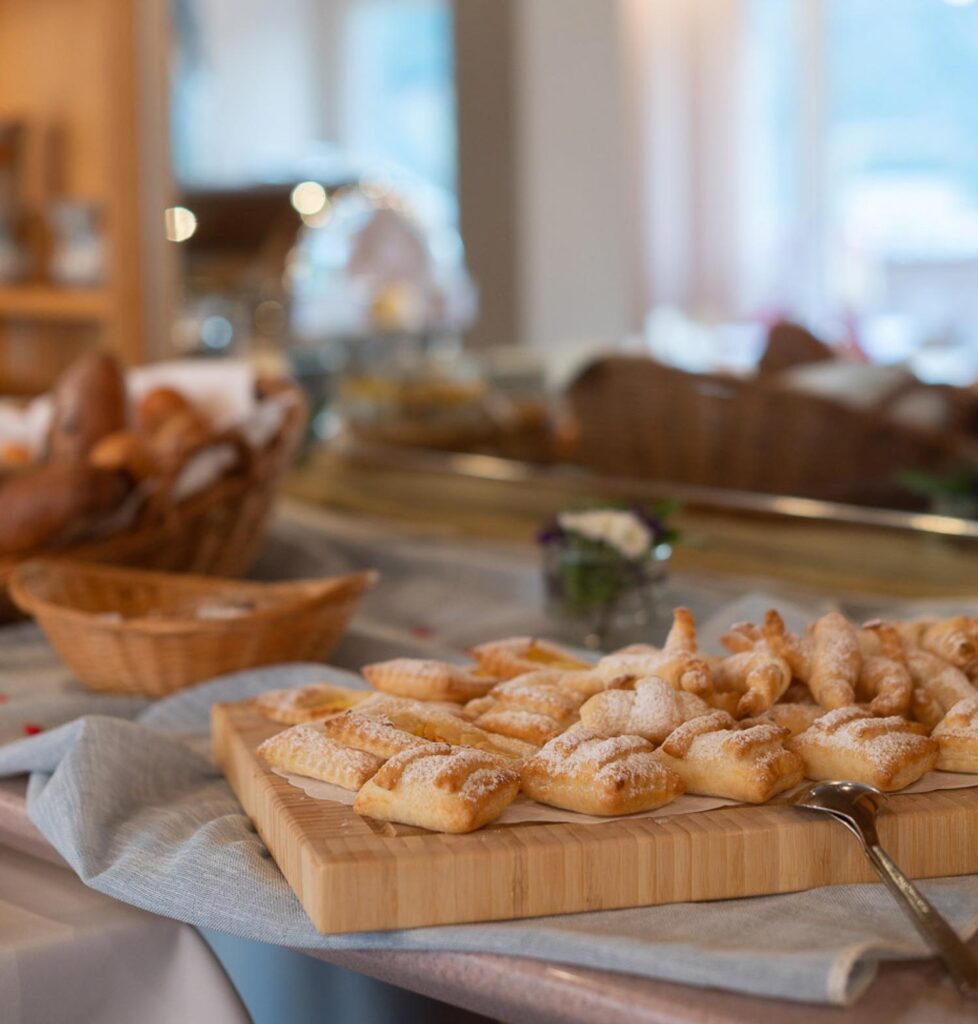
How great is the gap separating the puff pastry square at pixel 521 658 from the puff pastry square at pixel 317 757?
132mm

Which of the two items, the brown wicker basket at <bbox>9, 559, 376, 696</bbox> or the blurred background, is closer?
the brown wicker basket at <bbox>9, 559, 376, 696</bbox>

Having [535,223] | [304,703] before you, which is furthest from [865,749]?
[535,223]

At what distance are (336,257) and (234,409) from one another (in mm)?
824

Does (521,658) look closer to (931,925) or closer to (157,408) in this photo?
(931,925)

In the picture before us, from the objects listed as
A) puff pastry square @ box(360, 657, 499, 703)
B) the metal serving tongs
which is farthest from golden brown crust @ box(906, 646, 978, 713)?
puff pastry square @ box(360, 657, 499, 703)

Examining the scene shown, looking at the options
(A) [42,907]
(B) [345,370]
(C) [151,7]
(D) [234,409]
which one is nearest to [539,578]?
(D) [234,409]

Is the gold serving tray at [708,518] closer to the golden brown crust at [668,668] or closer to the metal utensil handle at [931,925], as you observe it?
the golden brown crust at [668,668]

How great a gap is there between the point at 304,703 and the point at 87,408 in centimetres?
61

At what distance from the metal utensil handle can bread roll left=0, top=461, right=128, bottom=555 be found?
72 centimetres

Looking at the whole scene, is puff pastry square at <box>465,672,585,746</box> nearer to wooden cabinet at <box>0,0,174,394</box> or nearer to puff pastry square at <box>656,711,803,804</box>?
puff pastry square at <box>656,711,803,804</box>

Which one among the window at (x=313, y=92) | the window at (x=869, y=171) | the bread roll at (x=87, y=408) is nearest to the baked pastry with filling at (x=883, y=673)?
the window at (x=869, y=171)

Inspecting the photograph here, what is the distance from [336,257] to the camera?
2096 mm

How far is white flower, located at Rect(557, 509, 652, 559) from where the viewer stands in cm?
100

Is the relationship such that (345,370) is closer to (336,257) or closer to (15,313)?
(336,257)
